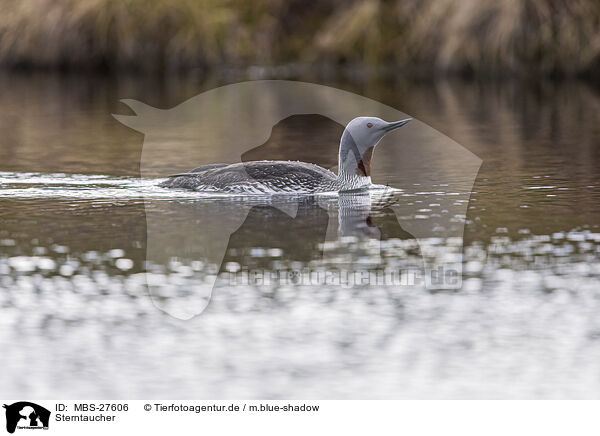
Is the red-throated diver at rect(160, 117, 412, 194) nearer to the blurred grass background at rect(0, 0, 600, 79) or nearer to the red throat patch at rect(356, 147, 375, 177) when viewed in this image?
the red throat patch at rect(356, 147, 375, 177)

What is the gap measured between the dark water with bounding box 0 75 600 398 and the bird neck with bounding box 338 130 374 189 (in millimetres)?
319

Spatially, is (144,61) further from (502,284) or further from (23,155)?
(502,284)

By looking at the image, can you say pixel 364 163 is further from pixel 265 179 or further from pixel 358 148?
pixel 265 179

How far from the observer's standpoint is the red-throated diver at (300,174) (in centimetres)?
938

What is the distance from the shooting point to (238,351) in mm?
5375

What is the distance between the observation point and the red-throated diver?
938 centimetres

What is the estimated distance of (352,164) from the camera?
9602 millimetres

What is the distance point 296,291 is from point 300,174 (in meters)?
3.15
